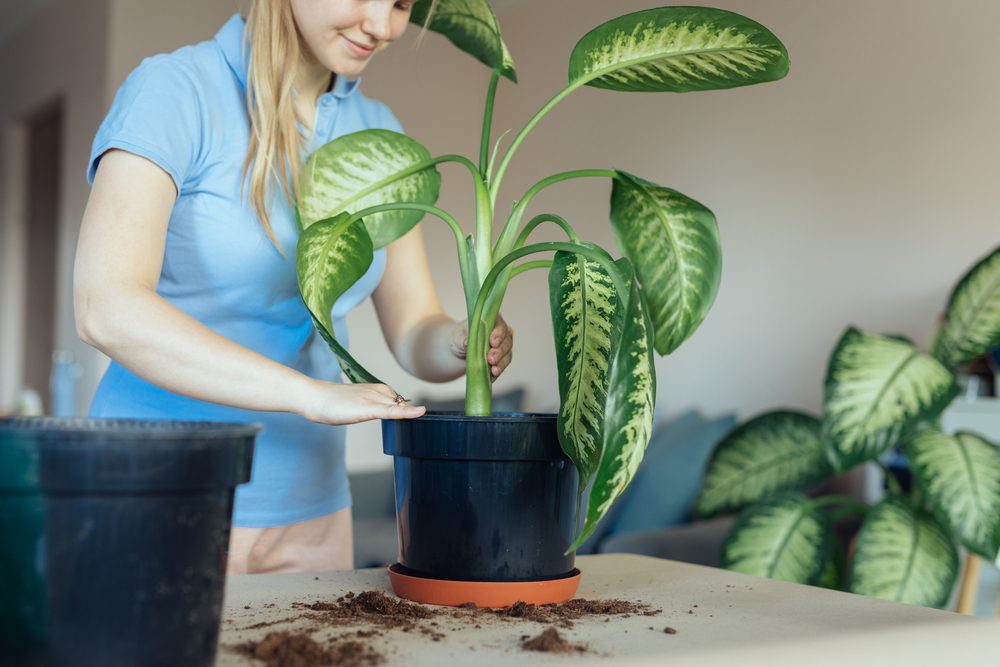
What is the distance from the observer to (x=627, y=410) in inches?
26.8

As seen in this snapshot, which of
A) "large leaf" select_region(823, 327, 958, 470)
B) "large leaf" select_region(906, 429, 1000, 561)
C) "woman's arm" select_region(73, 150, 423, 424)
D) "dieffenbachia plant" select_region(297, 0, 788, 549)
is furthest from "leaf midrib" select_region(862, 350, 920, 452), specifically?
"woman's arm" select_region(73, 150, 423, 424)

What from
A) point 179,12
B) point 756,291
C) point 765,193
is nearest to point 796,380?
point 756,291

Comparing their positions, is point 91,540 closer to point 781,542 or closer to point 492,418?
point 492,418

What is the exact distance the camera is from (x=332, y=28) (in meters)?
1.01

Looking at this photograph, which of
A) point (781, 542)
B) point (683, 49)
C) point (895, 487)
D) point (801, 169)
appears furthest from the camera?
point (801, 169)

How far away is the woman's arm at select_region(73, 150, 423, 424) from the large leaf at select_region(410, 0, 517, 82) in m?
0.37

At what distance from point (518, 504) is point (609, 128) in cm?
361

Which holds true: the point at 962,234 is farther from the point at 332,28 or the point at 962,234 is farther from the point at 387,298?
the point at 332,28

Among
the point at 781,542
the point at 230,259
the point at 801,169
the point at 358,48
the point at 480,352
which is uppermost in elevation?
the point at 801,169

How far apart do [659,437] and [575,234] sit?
9.49ft

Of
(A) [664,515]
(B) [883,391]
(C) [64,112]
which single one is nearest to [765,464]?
(B) [883,391]

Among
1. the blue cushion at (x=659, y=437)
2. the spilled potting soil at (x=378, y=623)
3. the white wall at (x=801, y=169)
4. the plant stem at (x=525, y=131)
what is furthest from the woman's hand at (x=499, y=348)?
the blue cushion at (x=659, y=437)

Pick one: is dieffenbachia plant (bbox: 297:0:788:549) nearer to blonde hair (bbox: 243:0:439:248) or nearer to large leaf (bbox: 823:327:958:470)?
blonde hair (bbox: 243:0:439:248)

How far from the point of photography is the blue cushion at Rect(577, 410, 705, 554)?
3171mm
